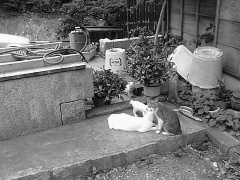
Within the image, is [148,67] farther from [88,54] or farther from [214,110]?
[88,54]

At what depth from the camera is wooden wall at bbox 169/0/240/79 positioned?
4.48m

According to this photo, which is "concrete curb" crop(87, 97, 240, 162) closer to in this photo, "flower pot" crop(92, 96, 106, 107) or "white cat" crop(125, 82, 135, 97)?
"flower pot" crop(92, 96, 106, 107)

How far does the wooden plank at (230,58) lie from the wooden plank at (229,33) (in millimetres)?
92

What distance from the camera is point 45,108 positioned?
3.89 meters

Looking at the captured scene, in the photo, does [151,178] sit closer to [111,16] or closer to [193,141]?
[193,141]

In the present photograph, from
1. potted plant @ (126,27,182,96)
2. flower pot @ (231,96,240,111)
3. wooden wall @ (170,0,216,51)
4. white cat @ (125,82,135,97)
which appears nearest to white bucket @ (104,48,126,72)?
white cat @ (125,82,135,97)

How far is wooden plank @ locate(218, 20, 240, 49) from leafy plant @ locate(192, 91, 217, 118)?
107 centimetres

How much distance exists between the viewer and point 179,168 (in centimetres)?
330

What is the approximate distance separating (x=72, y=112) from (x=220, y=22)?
331cm

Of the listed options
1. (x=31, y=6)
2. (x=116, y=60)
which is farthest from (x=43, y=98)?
(x=31, y=6)

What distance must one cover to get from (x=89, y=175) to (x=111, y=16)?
8557 mm

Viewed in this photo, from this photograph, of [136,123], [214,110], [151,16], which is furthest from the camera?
[151,16]

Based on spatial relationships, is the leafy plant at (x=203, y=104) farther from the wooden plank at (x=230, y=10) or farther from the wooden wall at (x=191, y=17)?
the wooden wall at (x=191, y=17)

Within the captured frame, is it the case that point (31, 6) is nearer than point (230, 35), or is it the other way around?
point (230, 35)
